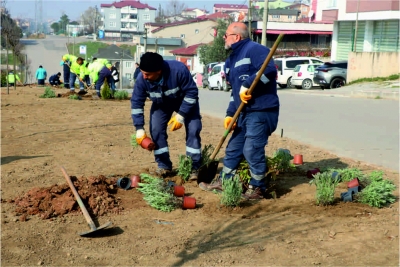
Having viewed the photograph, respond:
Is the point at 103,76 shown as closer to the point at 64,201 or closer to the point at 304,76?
the point at 304,76

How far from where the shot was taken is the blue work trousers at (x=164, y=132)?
7031mm

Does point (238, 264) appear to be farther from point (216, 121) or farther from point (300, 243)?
point (216, 121)

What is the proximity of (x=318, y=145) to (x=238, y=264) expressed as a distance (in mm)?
6043

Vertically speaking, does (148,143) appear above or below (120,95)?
above

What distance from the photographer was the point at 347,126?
1258 cm

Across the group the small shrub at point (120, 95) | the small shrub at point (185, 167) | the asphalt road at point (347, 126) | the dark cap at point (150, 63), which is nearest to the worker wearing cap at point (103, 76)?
the small shrub at point (120, 95)

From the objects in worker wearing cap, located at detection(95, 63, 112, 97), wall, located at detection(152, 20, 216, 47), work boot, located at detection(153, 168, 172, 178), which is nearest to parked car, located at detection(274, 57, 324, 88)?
worker wearing cap, located at detection(95, 63, 112, 97)

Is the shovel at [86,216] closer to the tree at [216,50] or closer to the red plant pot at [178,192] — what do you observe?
the red plant pot at [178,192]

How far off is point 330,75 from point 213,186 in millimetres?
23650

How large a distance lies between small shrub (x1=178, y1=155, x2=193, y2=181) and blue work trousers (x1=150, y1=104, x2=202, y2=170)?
137mm

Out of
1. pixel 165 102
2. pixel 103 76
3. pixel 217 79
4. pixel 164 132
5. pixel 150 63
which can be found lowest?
pixel 217 79

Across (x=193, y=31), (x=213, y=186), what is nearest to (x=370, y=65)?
(x=213, y=186)

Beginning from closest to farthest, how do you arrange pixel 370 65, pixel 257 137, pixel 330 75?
pixel 257 137
pixel 370 65
pixel 330 75

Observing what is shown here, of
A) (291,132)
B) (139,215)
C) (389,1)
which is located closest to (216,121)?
(291,132)
